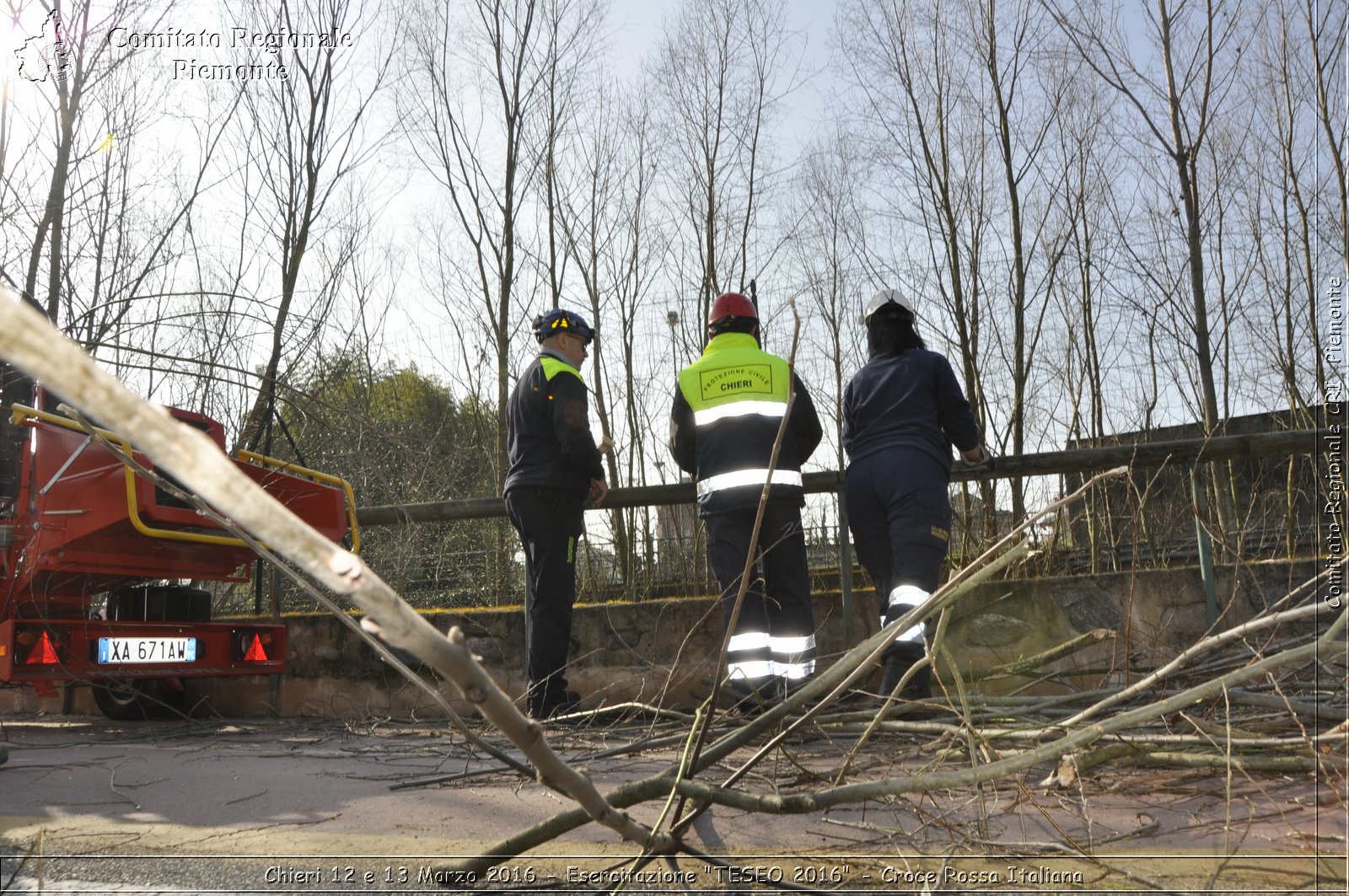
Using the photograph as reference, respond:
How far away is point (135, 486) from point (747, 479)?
10.2 ft

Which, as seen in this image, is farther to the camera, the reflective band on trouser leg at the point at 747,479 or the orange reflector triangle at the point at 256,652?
the orange reflector triangle at the point at 256,652

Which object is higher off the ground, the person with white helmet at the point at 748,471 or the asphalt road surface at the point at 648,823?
the person with white helmet at the point at 748,471

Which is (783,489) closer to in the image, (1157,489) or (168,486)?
(1157,489)

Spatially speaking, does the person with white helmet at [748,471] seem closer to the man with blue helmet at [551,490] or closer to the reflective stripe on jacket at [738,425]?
the reflective stripe on jacket at [738,425]

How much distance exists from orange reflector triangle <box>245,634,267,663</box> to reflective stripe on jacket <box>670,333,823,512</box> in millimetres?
2794

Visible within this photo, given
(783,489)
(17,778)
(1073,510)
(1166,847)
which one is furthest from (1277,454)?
(17,778)

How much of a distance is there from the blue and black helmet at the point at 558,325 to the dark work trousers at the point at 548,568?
900 millimetres

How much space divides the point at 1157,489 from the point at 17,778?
5.08m

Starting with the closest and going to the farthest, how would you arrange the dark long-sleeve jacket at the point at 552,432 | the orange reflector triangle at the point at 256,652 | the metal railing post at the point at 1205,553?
the metal railing post at the point at 1205,553
the dark long-sleeve jacket at the point at 552,432
the orange reflector triangle at the point at 256,652

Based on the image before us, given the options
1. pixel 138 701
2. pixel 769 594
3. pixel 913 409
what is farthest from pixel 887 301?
pixel 138 701

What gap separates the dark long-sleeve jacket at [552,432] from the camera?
507 cm

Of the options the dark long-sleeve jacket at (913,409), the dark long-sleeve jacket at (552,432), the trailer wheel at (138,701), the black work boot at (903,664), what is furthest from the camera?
the trailer wheel at (138,701)

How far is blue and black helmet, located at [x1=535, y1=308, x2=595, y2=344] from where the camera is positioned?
17.8ft

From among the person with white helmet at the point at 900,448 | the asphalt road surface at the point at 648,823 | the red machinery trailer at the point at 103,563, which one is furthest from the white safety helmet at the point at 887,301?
the red machinery trailer at the point at 103,563
